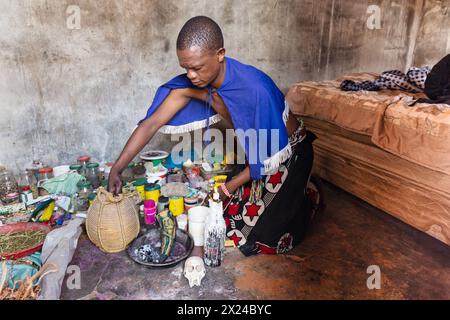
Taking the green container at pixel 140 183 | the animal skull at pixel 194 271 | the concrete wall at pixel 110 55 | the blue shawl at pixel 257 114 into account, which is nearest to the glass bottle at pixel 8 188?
the concrete wall at pixel 110 55

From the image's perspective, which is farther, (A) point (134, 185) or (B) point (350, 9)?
(B) point (350, 9)

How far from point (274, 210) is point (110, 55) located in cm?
197

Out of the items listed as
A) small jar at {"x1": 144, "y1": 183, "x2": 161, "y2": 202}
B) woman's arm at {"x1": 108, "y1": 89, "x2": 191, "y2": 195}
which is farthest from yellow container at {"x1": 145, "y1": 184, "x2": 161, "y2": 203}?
woman's arm at {"x1": 108, "y1": 89, "x2": 191, "y2": 195}

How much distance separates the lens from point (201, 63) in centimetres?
172

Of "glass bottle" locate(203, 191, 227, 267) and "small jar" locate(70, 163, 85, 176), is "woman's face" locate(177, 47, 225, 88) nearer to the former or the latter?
"glass bottle" locate(203, 191, 227, 267)

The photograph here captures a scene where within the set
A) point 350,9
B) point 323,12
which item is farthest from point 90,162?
point 350,9

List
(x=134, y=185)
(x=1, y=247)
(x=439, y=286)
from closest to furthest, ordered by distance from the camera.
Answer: (x=439, y=286)
(x=1, y=247)
(x=134, y=185)

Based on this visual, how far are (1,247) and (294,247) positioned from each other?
1.80m

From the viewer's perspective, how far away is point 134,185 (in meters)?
2.66

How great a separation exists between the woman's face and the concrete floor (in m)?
1.07

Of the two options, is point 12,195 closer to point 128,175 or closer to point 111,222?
point 128,175

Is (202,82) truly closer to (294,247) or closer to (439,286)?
(294,247)

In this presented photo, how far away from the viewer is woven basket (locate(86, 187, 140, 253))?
6.47 feet

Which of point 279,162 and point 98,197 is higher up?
point 279,162
